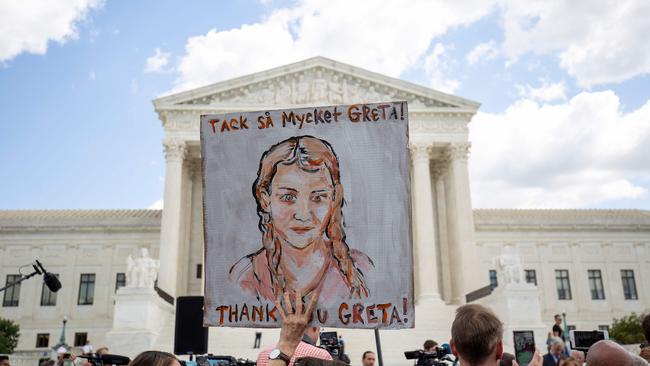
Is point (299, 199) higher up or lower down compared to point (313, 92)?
lower down

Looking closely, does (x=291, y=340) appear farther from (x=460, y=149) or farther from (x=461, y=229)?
(x=460, y=149)

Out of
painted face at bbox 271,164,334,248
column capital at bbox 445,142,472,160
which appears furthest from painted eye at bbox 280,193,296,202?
column capital at bbox 445,142,472,160

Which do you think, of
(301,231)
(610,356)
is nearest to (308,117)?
(301,231)

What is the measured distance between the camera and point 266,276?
4.41 m

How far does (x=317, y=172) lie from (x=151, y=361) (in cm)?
188

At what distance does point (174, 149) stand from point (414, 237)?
627 inches

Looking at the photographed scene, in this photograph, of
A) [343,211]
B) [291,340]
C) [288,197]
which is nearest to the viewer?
[291,340]

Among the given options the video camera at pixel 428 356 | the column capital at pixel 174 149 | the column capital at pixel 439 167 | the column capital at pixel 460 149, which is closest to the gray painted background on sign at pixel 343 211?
the video camera at pixel 428 356

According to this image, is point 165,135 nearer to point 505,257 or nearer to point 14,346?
point 14,346

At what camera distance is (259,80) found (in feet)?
121

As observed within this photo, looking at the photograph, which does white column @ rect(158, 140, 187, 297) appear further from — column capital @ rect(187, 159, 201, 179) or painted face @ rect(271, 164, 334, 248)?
painted face @ rect(271, 164, 334, 248)

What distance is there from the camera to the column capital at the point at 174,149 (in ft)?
117

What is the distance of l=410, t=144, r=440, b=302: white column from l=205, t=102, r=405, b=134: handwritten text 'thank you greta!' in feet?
99.6

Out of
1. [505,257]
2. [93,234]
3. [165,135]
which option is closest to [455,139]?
[505,257]
